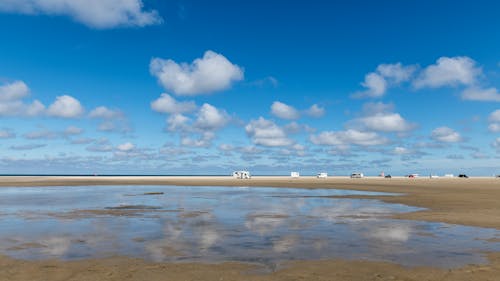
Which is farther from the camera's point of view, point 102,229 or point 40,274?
point 102,229

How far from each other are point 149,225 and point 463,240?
16449 mm

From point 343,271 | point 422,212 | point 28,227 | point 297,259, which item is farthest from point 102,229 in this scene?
point 422,212

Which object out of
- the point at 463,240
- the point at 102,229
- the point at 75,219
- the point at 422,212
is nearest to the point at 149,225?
the point at 102,229

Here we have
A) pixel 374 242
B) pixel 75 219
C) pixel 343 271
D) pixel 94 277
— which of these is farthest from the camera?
pixel 75 219

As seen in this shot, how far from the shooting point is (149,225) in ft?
74.0

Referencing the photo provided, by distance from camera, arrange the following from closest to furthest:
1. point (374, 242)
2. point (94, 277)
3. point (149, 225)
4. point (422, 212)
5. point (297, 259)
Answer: point (94, 277)
point (297, 259)
point (374, 242)
point (149, 225)
point (422, 212)

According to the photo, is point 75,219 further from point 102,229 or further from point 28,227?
point 102,229

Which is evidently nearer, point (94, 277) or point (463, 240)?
point (94, 277)

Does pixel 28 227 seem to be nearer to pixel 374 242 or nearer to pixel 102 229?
pixel 102 229

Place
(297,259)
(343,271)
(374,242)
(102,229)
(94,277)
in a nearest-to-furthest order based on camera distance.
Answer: (94,277) < (343,271) < (297,259) < (374,242) < (102,229)

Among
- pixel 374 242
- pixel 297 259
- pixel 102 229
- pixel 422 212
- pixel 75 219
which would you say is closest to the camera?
pixel 297 259

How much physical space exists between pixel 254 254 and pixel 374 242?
6004 mm

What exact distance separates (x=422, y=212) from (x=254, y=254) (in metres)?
20.0

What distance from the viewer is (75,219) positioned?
82.2 feet
